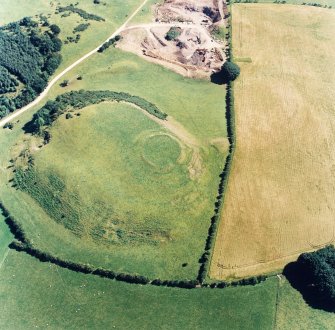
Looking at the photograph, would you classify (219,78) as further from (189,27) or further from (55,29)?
(55,29)

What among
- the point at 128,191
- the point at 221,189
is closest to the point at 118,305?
the point at 128,191

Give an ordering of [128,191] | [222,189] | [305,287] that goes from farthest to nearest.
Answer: [222,189], [128,191], [305,287]

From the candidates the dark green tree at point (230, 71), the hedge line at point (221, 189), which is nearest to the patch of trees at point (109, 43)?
the dark green tree at point (230, 71)

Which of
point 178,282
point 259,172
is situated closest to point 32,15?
point 259,172

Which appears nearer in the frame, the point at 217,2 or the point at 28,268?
the point at 28,268

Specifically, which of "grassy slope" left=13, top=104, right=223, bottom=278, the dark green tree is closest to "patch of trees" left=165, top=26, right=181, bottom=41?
the dark green tree

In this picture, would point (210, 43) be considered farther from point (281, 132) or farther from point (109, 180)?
point (109, 180)

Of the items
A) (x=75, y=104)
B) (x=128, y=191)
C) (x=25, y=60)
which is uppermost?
(x=25, y=60)
